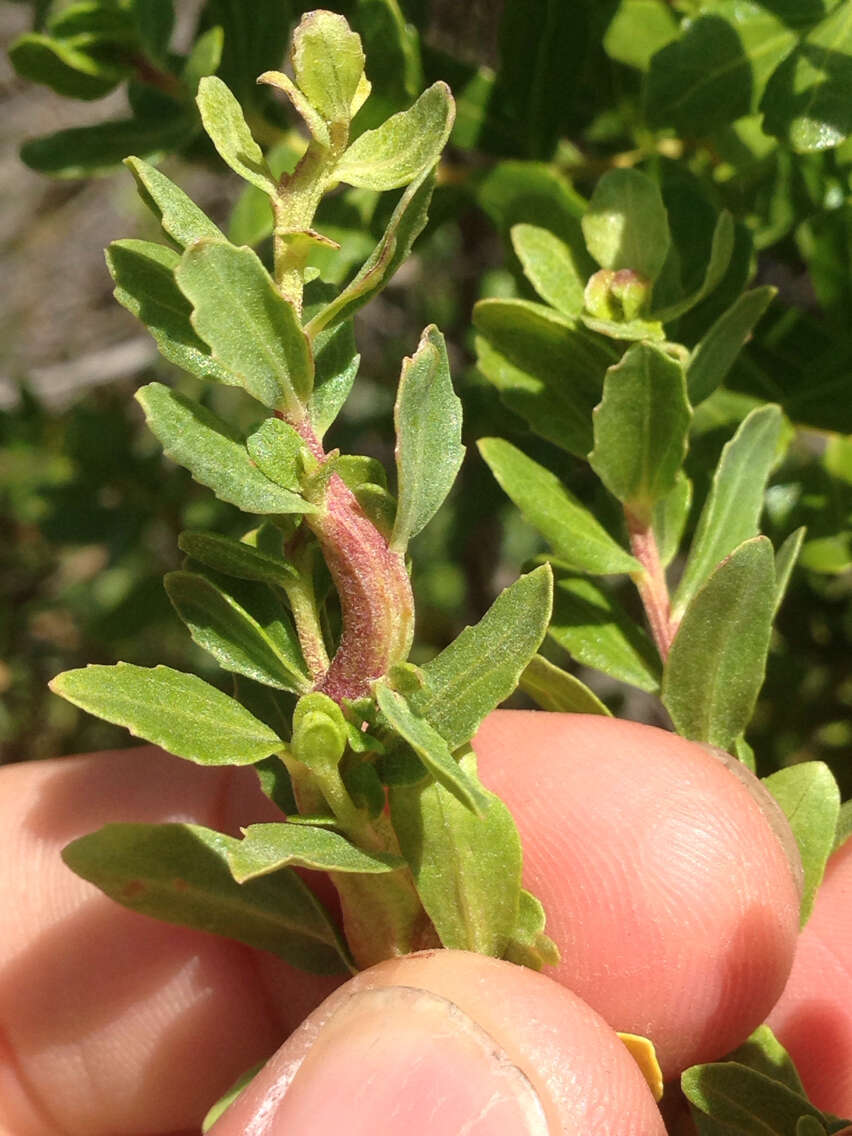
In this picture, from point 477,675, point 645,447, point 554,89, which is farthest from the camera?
point 554,89

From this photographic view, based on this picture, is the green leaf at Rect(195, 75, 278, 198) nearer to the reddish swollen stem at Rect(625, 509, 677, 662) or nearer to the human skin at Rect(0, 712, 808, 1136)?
the reddish swollen stem at Rect(625, 509, 677, 662)

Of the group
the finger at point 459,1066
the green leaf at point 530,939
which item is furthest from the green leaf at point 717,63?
the finger at point 459,1066

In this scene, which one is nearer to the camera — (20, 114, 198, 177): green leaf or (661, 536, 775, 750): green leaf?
(661, 536, 775, 750): green leaf

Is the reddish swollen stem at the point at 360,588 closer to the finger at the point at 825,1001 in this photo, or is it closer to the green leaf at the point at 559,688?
the green leaf at the point at 559,688

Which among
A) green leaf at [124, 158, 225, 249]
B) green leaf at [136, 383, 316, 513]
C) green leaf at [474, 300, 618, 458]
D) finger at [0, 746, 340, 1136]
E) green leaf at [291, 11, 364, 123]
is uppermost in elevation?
green leaf at [291, 11, 364, 123]

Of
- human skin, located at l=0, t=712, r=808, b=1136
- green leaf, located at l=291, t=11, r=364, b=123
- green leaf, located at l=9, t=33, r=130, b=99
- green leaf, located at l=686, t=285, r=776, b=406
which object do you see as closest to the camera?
green leaf, located at l=291, t=11, r=364, b=123

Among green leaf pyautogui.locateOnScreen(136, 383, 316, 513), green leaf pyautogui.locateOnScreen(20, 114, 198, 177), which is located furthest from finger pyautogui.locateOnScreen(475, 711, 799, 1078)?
green leaf pyautogui.locateOnScreen(20, 114, 198, 177)

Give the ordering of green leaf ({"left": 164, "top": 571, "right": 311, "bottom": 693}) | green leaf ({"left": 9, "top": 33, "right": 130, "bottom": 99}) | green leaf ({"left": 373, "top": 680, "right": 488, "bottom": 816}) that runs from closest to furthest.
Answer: green leaf ({"left": 373, "top": 680, "right": 488, "bottom": 816}), green leaf ({"left": 164, "top": 571, "right": 311, "bottom": 693}), green leaf ({"left": 9, "top": 33, "right": 130, "bottom": 99})

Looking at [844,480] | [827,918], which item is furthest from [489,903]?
[844,480]

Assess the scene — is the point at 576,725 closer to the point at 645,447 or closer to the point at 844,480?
the point at 645,447
